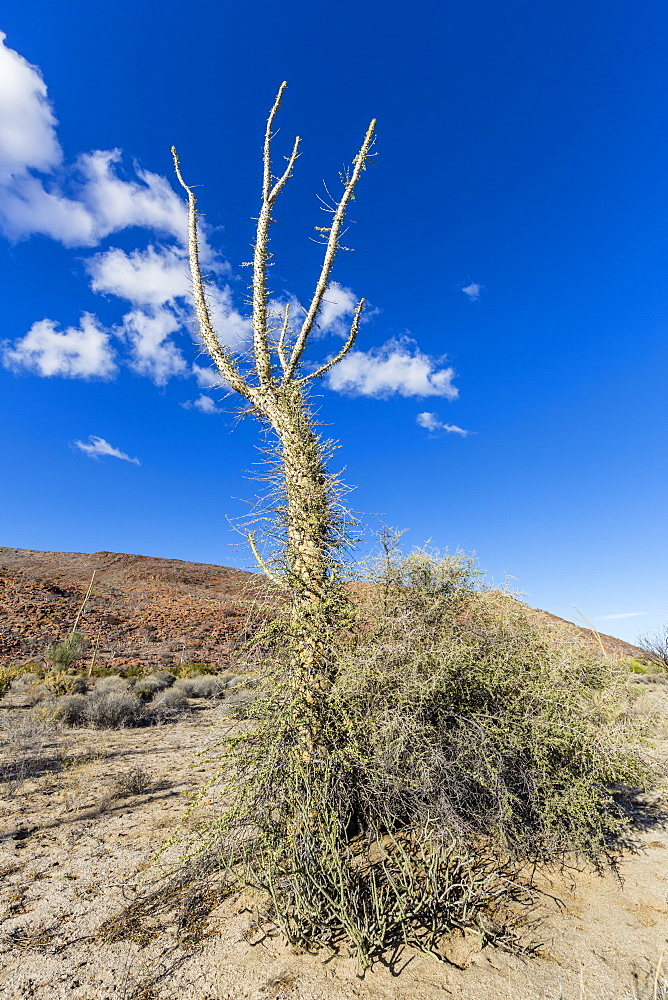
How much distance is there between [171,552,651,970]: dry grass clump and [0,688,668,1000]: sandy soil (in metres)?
0.21

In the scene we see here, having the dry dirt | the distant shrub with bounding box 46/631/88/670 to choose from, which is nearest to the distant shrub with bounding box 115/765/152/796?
the dry dirt

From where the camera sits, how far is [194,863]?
12.9 ft

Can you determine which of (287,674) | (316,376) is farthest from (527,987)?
(316,376)

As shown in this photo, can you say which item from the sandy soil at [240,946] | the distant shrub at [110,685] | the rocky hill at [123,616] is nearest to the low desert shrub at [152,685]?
the distant shrub at [110,685]

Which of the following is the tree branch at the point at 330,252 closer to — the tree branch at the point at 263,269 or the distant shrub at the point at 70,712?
the tree branch at the point at 263,269

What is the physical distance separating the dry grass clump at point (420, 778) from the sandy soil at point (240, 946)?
0.21 m

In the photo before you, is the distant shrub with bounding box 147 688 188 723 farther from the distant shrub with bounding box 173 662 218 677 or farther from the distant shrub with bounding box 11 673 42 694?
the distant shrub with bounding box 173 662 218 677

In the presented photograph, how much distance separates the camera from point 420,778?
3500 mm

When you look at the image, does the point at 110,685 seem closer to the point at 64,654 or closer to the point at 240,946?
the point at 64,654

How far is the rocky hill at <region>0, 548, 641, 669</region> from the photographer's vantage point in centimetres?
2038

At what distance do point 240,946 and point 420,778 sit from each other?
1.55 meters

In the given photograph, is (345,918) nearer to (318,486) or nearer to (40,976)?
(40,976)

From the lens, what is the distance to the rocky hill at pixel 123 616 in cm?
2038

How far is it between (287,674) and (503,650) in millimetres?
1881
